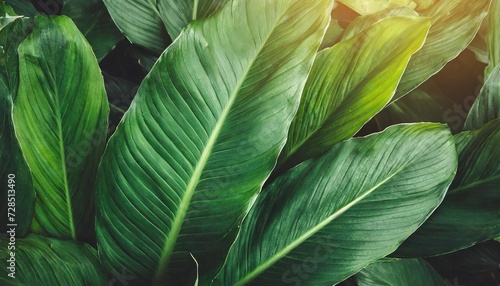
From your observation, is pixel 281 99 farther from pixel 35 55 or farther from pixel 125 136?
pixel 35 55

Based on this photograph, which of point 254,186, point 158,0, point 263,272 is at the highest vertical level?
point 158,0

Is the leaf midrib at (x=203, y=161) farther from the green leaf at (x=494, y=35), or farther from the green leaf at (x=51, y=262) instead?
the green leaf at (x=494, y=35)

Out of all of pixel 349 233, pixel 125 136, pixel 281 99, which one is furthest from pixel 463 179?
pixel 125 136

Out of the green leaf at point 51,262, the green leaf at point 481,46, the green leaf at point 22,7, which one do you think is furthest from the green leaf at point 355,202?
the green leaf at point 22,7

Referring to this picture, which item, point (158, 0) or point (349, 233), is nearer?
point (349, 233)

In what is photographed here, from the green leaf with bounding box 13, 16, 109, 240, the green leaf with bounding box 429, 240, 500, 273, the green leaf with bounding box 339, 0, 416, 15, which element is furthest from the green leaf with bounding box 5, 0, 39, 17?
the green leaf with bounding box 429, 240, 500, 273

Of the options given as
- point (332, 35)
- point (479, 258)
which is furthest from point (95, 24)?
point (479, 258)

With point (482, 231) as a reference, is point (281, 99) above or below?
above

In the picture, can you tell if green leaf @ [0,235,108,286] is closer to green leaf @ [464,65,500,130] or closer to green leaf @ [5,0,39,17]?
green leaf @ [5,0,39,17]
